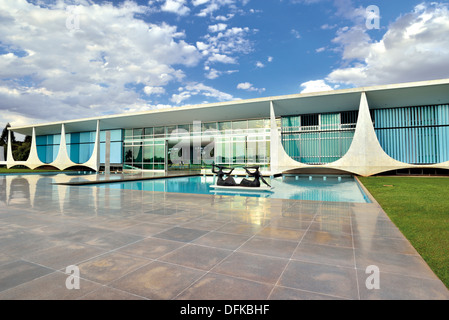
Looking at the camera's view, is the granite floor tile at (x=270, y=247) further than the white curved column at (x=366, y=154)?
No

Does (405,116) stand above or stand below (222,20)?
below

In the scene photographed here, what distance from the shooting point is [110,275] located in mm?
2725

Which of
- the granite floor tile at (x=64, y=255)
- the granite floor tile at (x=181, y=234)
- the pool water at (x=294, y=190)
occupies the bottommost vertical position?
the pool water at (x=294, y=190)

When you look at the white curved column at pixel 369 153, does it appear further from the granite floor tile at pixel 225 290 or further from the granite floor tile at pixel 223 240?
the granite floor tile at pixel 225 290

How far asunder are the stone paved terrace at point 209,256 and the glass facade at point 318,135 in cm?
1850

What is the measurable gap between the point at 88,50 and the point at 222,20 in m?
9.46

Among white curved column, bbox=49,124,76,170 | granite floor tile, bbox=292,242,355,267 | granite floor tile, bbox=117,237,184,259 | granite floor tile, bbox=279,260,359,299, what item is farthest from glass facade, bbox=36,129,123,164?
granite floor tile, bbox=279,260,359,299

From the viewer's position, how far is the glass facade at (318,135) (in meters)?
22.9

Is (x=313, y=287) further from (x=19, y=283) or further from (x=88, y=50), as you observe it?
(x=88, y=50)

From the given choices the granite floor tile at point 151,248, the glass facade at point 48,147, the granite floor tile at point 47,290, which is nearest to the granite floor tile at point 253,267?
the granite floor tile at point 151,248

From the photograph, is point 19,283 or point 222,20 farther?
point 222,20

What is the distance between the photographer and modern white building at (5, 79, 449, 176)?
19094 mm

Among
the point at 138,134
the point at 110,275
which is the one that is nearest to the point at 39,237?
the point at 110,275
